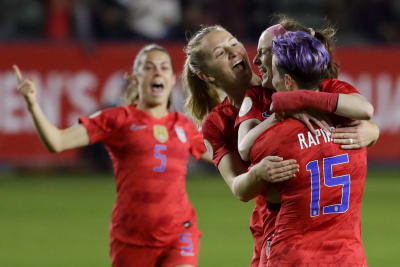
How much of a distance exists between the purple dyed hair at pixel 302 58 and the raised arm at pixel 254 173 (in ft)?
1.20

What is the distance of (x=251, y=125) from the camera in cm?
400

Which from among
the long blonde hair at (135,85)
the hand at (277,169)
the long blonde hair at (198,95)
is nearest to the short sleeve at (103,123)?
the long blonde hair at (135,85)

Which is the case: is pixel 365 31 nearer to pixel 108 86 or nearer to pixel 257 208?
pixel 108 86

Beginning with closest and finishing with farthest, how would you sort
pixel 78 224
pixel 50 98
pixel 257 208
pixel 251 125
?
1. pixel 251 125
2. pixel 257 208
3. pixel 78 224
4. pixel 50 98

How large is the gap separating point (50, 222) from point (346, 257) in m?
7.44

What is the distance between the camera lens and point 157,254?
5672 mm

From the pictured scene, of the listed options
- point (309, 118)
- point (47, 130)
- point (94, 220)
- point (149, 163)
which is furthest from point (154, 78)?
point (94, 220)

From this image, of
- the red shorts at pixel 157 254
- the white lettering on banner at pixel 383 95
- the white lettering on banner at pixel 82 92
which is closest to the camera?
the red shorts at pixel 157 254

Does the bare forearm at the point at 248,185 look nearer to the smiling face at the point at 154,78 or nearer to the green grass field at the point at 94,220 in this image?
the smiling face at the point at 154,78

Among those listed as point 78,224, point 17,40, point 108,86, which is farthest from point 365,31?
point 78,224

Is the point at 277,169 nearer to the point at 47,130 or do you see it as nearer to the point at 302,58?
the point at 302,58

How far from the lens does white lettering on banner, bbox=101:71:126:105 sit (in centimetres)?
1425

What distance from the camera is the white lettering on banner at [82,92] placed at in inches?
559

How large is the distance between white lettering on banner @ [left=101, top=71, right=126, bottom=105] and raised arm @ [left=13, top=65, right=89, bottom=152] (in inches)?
334
